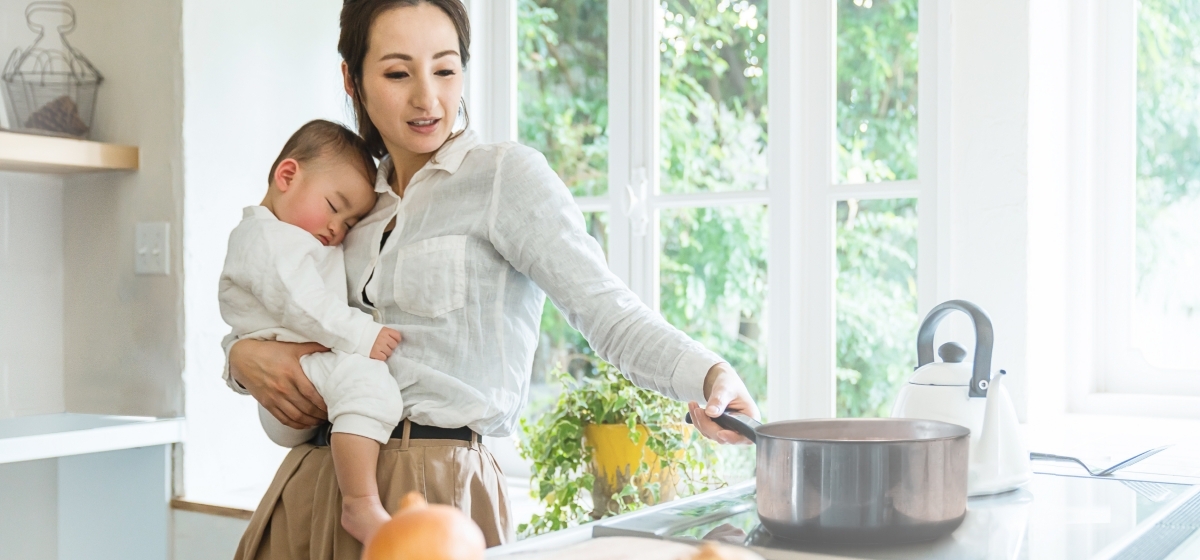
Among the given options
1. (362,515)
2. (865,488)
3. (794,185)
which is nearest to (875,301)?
(794,185)

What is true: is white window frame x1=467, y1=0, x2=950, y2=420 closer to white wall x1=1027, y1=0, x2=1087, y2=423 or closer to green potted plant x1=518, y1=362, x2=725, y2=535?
white wall x1=1027, y1=0, x2=1087, y2=423

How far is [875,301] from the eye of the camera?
198cm

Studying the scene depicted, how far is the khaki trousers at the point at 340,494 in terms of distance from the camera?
1.18 metres

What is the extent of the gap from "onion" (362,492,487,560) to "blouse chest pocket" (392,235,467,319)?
71 cm

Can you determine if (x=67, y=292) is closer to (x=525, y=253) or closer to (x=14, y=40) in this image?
(x=14, y=40)

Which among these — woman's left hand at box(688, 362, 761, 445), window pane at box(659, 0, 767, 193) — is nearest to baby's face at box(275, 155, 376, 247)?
woman's left hand at box(688, 362, 761, 445)

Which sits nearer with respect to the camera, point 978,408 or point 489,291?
point 978,408

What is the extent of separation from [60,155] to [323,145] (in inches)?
35.7

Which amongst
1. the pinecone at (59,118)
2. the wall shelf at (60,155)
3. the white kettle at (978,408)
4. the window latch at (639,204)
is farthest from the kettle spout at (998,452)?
the pinecone at (59,118)

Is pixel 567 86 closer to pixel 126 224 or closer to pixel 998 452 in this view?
pixel 126 224

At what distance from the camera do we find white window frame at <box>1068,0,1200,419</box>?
191 centimetres

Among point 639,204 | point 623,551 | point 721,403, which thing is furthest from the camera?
point 639,204

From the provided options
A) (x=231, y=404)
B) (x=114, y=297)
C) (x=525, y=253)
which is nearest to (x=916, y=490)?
(x=525, y=253)

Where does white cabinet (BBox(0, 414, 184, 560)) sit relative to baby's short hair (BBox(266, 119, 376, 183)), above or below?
below
